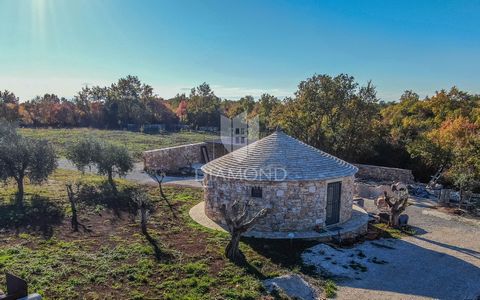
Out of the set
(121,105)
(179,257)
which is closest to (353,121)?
(179,257)

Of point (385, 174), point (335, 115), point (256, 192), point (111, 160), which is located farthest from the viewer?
point (335, 115)

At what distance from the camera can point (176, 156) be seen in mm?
28766

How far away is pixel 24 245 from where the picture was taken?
480 inches

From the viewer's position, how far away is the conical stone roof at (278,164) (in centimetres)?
1484

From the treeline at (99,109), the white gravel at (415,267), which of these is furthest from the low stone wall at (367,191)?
the treeline at (99,109)

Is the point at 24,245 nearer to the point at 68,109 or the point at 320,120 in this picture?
the point at 320,120

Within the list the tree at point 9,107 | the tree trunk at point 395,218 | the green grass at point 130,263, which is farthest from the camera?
the tree at point 9,107

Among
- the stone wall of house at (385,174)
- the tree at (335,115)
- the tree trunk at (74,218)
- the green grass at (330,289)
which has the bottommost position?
the green grass at (330,289)

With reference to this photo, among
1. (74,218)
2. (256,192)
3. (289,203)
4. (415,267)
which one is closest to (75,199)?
(74,218)

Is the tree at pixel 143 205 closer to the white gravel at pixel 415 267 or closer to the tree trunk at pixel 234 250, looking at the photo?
the tree trunk at pixel 234 250

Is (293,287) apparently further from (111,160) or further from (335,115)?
(335,115)

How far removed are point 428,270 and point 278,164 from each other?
665 cm

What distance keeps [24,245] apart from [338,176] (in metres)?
12.0

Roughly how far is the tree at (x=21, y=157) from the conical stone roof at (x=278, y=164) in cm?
847
